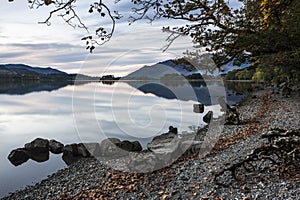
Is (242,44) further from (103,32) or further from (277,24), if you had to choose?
(103,32)

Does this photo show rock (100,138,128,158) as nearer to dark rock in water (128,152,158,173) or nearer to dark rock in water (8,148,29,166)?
dark rock in water (128,152,158,173)

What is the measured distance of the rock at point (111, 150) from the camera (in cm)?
1584

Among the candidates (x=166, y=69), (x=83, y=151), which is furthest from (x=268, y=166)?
(x=83, y=151)

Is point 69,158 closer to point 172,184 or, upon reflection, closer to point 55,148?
point 55,148

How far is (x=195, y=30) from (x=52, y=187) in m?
9.14

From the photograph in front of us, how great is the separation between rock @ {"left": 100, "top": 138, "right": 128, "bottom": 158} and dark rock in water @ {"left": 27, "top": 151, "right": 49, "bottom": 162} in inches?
210

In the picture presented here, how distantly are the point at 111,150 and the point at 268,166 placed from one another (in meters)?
9.22

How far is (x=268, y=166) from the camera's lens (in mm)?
8984

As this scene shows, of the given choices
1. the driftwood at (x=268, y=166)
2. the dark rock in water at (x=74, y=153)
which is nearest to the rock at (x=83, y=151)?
the dark rock in water at (x=74, y=153)

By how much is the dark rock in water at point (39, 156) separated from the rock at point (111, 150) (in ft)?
17.5

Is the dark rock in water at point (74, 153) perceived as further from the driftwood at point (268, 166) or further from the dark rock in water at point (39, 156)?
the driftwood at point (268, 166)

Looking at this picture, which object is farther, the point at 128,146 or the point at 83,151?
the point at 83,151

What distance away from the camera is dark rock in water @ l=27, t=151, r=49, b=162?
19709 millimetres

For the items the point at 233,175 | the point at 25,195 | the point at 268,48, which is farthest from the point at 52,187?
the point at 268,48
